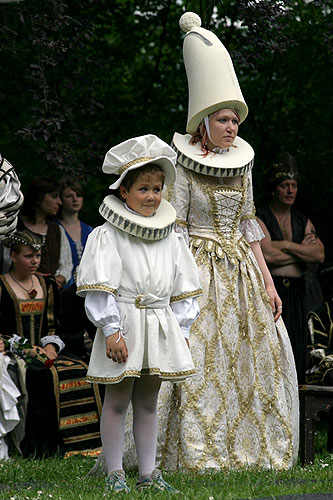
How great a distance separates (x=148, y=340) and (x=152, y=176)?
0.87m

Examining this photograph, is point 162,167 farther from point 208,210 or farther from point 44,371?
point 44,371

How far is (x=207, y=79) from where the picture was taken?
6430 millimetres

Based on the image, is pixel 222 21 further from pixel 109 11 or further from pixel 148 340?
pixel 148 340

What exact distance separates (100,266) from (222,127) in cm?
153

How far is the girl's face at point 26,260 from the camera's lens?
801 centimetres

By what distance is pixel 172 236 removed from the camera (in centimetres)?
571

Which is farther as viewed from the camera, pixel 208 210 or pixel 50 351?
pixel 50 351

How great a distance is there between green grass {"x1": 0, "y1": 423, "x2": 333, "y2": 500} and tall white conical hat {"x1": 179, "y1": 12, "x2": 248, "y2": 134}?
2.14 metres

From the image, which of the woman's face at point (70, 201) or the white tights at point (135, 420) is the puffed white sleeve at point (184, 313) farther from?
the woman's face at point (70, 201)

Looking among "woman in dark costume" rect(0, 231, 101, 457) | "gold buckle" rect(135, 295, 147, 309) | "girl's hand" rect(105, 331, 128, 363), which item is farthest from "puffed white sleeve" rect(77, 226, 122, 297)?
"woman in dark costume" rect(0, 231, 101, 457)

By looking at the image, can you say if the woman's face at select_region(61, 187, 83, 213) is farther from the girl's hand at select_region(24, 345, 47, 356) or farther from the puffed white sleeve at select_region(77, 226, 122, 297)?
the puffed white sleeve at select_region(77, 226, 122, 297)

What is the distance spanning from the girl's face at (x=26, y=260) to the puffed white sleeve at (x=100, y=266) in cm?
259

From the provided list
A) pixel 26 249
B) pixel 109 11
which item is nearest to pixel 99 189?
pixel 109 11

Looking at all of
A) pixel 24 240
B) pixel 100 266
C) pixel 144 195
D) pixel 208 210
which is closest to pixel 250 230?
pixel 208 210
